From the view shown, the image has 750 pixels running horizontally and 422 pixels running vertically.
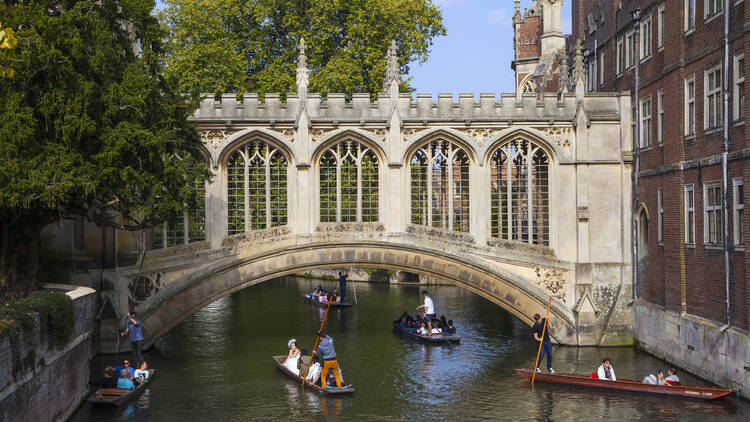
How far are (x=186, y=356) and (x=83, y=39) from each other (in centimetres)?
1026

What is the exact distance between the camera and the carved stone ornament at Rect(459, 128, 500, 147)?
2270 cm

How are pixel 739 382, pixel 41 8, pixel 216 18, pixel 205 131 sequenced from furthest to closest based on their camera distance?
pixel 216 18, pixel 205 131, pixel 739 382, pixel 41 8

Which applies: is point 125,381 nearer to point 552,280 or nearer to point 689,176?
point 552,280

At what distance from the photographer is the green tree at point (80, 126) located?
13.8 meters

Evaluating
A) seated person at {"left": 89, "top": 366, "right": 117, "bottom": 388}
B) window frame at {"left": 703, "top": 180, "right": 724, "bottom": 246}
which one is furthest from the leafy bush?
window frame at {"left": 703, "top": 180, "right": 724, "bottom": 246}

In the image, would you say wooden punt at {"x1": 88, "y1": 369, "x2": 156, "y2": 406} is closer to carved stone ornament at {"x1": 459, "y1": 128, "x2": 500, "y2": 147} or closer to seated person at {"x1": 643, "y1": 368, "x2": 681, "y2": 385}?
seated person at {"x1": 643, "y1": 368, "x2": 681, "y2": 385}

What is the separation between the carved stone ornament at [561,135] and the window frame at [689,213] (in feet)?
14.1

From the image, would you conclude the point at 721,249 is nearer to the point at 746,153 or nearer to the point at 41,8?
the point at 746,153

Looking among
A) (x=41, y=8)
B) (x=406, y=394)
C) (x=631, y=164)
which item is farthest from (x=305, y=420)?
(x=631, y=164)

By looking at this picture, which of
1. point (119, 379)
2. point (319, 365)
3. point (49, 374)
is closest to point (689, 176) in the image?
point (319, 365)

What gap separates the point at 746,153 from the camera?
52.2ft

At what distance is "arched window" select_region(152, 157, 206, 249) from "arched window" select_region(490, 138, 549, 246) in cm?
814

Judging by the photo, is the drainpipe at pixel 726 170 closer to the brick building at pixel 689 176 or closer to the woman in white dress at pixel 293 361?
the brick building at pixel 689 176

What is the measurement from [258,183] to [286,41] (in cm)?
1123
